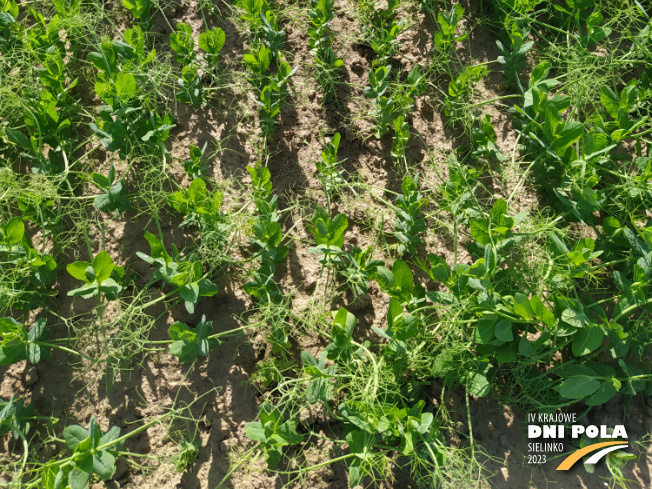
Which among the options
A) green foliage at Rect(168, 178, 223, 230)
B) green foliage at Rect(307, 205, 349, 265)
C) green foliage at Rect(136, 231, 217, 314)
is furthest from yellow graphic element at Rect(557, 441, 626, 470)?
green foliage at Rect(168, 178, 223, 230)

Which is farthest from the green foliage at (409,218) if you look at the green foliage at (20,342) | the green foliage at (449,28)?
the green foliage at (20,342)

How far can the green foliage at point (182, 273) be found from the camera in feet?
5.15

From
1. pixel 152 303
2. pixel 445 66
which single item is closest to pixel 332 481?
pixel 152 303

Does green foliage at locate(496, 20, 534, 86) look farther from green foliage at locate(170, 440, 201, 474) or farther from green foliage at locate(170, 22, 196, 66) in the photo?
green foliage at locate(170, 440, 201, 474)

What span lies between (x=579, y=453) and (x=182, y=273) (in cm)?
139

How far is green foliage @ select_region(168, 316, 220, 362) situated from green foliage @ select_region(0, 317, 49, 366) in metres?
0.43

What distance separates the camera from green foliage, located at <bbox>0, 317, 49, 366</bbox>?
60.7 inches

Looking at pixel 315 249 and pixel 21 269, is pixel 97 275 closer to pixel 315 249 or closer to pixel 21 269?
pixel 21 269

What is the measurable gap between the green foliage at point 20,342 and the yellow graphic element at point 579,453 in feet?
5.62

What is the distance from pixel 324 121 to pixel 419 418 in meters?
1.12

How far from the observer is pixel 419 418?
60.6 inches

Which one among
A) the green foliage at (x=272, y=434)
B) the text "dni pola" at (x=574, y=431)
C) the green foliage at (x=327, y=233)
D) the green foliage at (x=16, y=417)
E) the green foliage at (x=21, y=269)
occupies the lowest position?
the green foliage at (x=16, y=417)

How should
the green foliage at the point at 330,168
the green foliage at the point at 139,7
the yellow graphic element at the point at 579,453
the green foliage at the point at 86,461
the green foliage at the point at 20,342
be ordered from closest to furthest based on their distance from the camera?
the green foliage at the point at 86,461 < the green foliage at the point at 20,342 < the yellow graphic element at the point at 579,453 < the green foliage at the point at 330,168 < the green foliage at the point at 139,7

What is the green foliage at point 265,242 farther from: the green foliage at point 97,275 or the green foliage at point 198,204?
the green foliage at point 97,275
